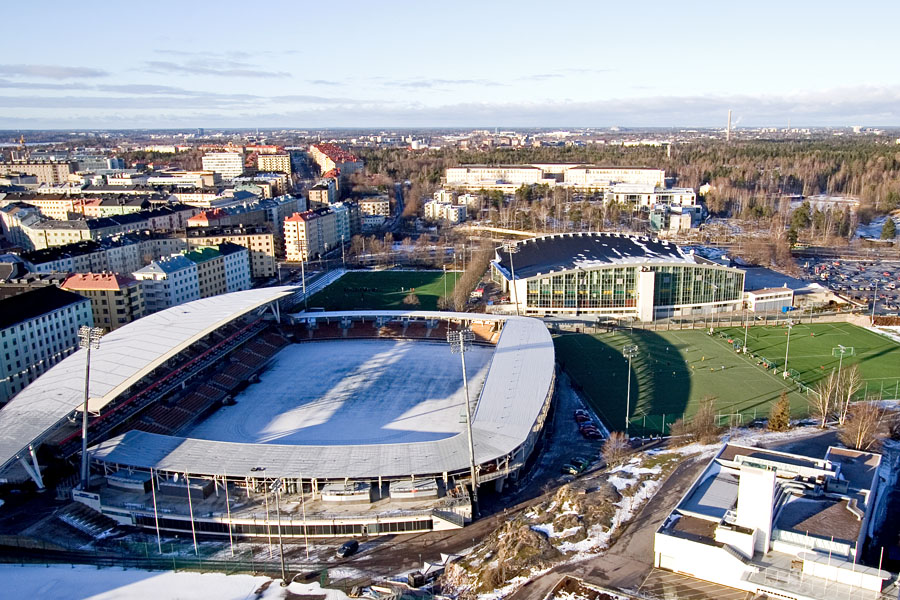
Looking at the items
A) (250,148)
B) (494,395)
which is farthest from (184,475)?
(250,148)

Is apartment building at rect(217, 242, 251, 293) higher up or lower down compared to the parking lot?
higher up

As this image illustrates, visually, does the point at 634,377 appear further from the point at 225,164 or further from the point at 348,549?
the point at 225,164

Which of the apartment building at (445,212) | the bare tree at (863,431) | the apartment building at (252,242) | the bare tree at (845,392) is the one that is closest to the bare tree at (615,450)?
the bare tree at (863,431)

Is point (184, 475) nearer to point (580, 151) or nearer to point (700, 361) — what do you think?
point (700, 361)

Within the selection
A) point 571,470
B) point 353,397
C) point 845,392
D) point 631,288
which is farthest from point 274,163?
point 571,470

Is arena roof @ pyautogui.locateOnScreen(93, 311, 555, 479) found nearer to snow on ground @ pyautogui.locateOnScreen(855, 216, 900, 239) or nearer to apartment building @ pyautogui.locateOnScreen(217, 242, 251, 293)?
apartment building @ pyautogui.locateOnScreen(217, 242, 251, 293)

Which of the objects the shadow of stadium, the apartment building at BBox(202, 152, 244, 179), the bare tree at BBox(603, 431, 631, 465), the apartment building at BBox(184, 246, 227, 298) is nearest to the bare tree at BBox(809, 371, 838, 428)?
the shadow of stadium

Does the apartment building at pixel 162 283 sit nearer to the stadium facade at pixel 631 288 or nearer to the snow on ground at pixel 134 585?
the stadium facade at pixel 631 288
